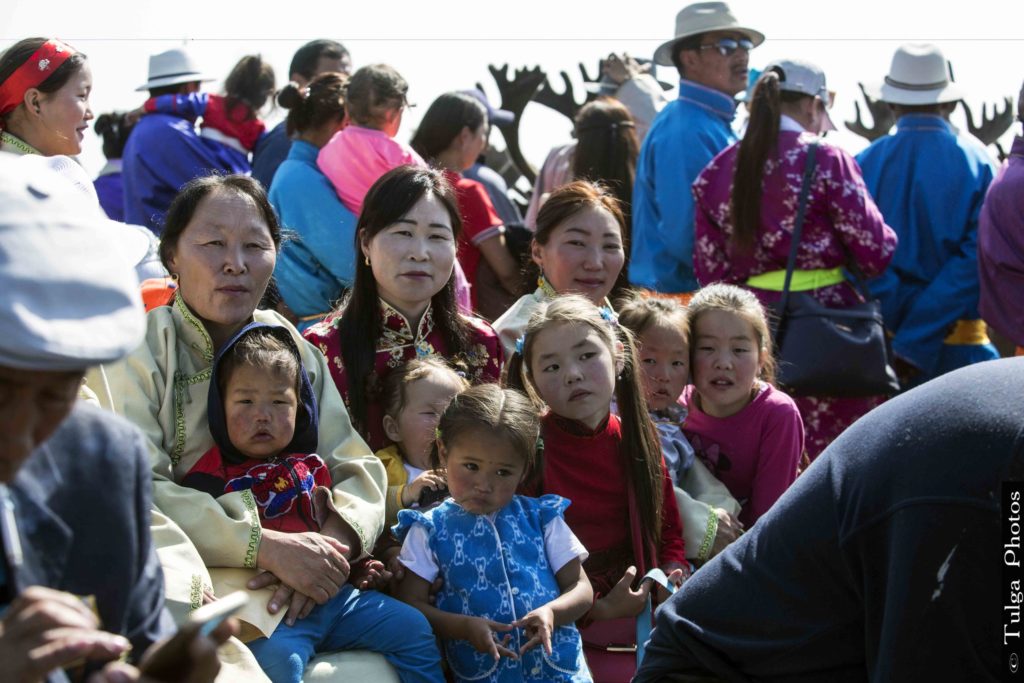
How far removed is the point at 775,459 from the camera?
171 inches

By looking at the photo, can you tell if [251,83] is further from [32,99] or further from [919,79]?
[919,79]

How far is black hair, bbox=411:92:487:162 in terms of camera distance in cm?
579

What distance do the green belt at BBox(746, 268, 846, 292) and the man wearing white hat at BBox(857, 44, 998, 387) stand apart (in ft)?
2.39

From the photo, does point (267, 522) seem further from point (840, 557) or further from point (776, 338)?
point (776, 338)

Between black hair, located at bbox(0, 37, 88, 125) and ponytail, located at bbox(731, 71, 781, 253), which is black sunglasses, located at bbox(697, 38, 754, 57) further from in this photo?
black hair, located at bbox(0, 37, 88, 125)

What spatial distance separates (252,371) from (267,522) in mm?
381

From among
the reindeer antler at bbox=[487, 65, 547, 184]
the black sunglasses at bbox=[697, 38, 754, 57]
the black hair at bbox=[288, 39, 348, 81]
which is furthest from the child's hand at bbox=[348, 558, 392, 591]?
the reindeer antler at bbox=[487, 65, 547, 184]

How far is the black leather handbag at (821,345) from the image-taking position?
516 centimetres

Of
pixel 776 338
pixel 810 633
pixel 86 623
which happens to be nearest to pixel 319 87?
pixel 776 338

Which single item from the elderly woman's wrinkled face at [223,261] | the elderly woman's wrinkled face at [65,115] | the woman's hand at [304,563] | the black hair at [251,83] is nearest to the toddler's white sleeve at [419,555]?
the woman's hand at [304,563]

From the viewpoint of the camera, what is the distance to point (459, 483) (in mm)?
3520

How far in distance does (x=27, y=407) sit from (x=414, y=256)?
2.62 metres

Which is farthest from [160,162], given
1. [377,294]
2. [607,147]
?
[377,294]

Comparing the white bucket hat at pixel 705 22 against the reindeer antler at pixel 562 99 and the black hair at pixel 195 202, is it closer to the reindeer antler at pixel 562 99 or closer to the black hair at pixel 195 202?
the black hair at pixel 195 202
